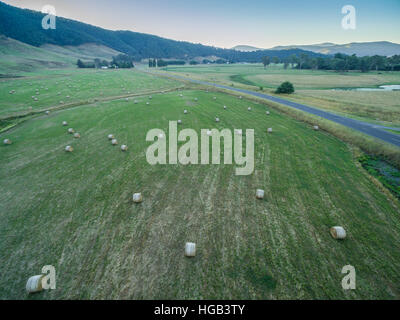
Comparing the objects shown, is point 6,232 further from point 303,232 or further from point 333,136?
point 333,136

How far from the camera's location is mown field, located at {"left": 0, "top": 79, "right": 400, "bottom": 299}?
9.30 meters

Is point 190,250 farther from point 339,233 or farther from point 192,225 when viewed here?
point 339,233

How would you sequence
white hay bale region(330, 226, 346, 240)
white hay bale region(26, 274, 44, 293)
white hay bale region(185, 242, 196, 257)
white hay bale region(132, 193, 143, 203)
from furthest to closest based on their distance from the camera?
white hay bale region(132, 193, 143, 203)
white hay bale region(330, 226, 346, 240)
white hay bale region(185, 242, 196, 257)
white hay bale region(26, 274, 44, 293)

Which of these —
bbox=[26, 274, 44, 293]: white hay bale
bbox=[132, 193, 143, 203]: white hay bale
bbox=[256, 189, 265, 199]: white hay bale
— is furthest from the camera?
bbox=[256, 189, 265, 199]: white hay bale

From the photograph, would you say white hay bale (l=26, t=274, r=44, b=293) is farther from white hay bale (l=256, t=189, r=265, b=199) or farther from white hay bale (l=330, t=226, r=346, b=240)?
white hay bale (l=330, t=226, r=346, b=240)

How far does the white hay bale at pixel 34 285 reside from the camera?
8820 mm

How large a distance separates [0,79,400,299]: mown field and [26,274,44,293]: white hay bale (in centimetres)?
34

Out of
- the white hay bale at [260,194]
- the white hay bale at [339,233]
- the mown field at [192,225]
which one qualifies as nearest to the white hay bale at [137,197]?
the mown field at [192,225]

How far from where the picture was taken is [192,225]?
12680 millimetres

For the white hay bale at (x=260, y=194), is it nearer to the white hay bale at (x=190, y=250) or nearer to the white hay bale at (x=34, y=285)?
→ the white hay bale at (x=190, y=250)

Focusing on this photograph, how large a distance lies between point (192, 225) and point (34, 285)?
846 cm

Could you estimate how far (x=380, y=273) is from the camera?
987 cm

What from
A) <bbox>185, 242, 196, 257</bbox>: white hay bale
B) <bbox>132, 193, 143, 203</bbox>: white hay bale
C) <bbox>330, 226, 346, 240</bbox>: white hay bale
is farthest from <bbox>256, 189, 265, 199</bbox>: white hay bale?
<bbox>132, 193, 143, 203</bbox>: white hay bale
